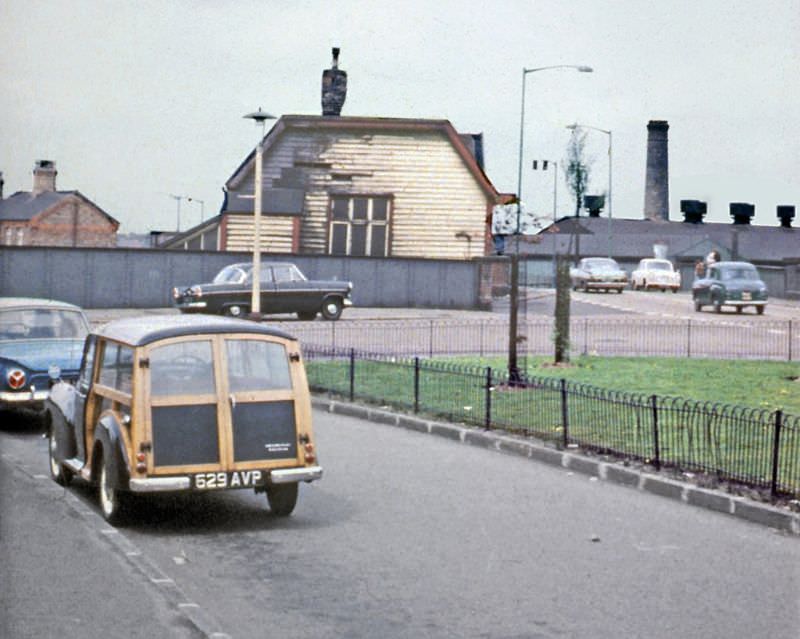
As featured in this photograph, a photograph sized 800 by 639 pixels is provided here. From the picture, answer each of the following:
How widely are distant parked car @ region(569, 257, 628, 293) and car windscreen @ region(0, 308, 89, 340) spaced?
42.5m

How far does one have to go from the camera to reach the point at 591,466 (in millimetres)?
15391

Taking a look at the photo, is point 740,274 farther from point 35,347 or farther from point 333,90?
point 35,347

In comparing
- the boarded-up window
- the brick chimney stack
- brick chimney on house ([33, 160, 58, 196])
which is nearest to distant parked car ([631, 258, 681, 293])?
the boarded-up window

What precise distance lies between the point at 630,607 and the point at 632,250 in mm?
95541

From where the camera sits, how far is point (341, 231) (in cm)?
4922

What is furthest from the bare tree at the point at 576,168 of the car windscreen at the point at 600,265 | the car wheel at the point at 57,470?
the car wheel at the point at 57,470

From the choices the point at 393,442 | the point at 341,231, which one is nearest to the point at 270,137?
the point at 341,231

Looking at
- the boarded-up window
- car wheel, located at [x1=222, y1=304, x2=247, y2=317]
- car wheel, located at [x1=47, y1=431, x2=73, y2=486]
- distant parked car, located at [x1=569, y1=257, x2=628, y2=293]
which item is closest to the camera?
car wheel, located at [x1=47, y1=431, x2=73, y2=486]

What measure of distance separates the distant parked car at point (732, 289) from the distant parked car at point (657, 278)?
18997 millimetres

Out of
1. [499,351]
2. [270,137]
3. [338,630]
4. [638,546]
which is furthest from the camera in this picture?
[270,137]

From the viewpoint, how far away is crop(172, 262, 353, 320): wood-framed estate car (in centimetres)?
3919

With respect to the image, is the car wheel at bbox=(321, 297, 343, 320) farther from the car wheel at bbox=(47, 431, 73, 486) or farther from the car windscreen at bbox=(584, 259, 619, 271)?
the car wheel at bbox=(47, 431, 73, 486)

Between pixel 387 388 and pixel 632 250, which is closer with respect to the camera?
pixel 387 388

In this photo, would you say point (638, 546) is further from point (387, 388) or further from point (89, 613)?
point (387, 388)
